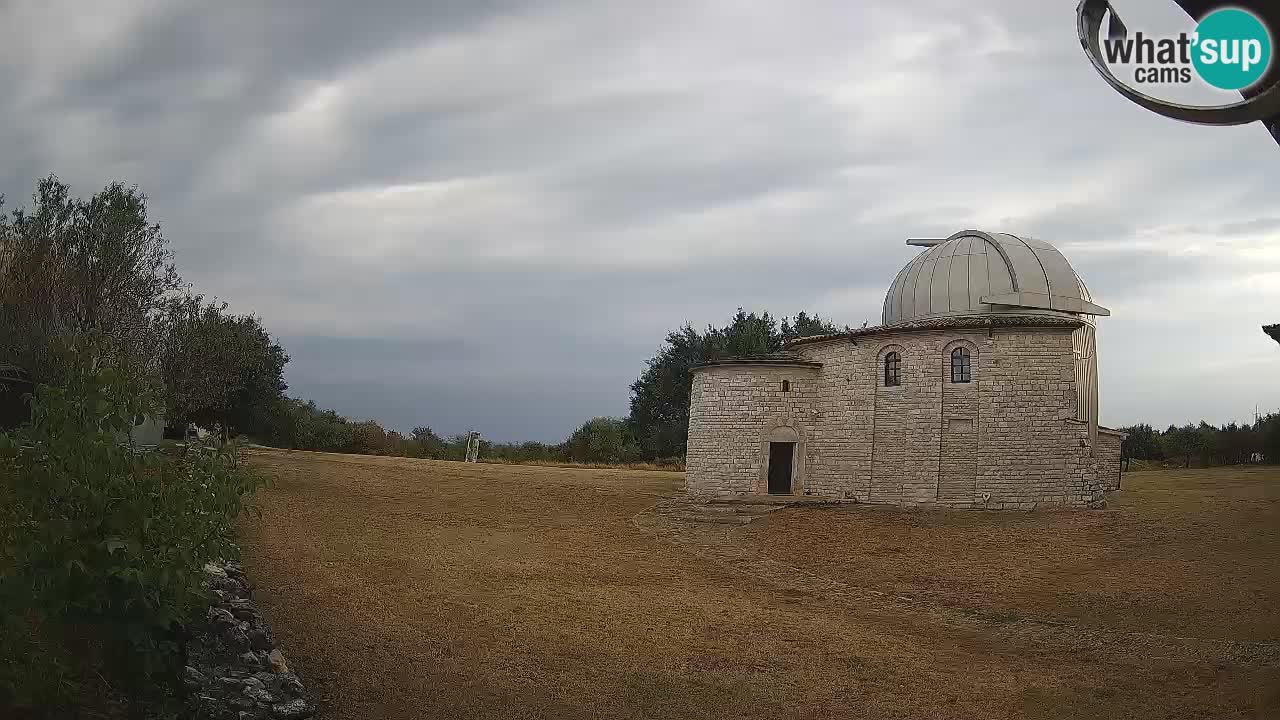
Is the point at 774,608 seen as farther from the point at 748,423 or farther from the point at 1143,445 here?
the point at 1143,445

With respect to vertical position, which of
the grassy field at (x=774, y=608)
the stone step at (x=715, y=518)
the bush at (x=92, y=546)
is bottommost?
the grassy field at (x=774, y=608)

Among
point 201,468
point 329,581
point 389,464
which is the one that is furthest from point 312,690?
point 389,464

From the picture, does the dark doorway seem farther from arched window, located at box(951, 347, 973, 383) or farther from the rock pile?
the rock pile

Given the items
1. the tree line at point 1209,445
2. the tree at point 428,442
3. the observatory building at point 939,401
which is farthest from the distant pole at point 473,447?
the tree line at point 1209,445

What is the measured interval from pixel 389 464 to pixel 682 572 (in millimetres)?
16143

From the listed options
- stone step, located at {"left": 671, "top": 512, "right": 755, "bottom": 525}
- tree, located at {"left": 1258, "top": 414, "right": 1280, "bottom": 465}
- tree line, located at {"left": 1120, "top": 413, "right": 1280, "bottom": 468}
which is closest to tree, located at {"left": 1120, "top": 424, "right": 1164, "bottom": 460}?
tree line, located at {"left": 1120, "top": 413, "right": 1280, "bottom": 468}

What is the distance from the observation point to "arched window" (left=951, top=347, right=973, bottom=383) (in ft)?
69.1

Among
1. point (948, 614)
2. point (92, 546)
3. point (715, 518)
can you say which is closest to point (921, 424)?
point (715, 518)

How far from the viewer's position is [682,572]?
1453 cm

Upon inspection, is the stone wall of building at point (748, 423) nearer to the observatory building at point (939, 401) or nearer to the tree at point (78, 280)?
the observatory building at point (939, 401)

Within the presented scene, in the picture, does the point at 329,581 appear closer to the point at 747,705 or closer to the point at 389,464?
the point at 747,705

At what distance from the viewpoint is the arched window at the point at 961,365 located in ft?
69.1

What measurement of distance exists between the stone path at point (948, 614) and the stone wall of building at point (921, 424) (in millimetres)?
3954

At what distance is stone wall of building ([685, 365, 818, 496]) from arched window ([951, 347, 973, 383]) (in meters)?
3.97
